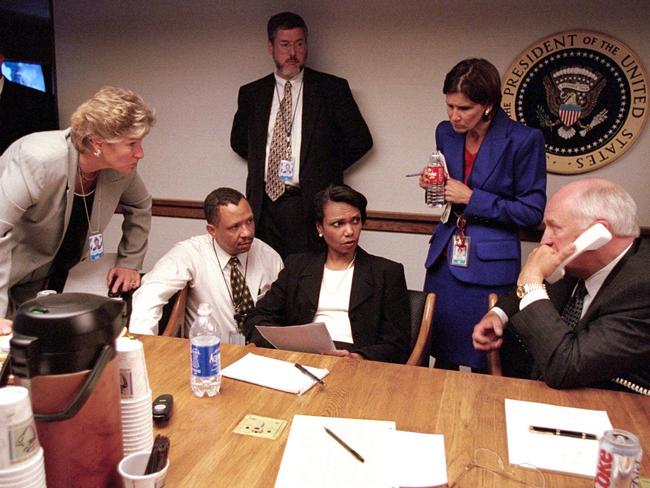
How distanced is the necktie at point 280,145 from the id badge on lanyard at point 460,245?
128 cm

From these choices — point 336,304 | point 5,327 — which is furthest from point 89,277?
point 336,304

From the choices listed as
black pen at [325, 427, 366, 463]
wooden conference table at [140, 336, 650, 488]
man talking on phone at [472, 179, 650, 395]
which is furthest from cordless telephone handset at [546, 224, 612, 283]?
black pen at [325, 427, 366, 463]

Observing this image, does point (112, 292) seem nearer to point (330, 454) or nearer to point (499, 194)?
point (330, 454)

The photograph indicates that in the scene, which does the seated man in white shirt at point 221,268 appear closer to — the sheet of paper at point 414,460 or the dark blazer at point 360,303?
the dark blazer at point 360,303

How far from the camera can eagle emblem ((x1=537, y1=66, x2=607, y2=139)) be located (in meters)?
3.37

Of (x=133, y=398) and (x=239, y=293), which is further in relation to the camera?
(x=239, y=293)

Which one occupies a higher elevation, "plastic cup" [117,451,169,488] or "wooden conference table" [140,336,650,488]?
"plastic cup" [117,451,169,488]

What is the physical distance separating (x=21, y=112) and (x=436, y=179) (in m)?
3.06

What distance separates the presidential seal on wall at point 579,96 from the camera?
3.29 m

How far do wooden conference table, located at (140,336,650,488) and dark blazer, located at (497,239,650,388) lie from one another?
62 millimetres

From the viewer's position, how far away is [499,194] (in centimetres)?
246

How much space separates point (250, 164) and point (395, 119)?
94 centimetres

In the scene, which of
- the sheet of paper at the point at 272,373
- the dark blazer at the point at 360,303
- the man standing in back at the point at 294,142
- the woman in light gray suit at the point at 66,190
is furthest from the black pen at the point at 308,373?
the man standing in back at the point at 294,142

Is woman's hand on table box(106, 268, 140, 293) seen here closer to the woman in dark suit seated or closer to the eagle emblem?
the woman in dark suit seated
